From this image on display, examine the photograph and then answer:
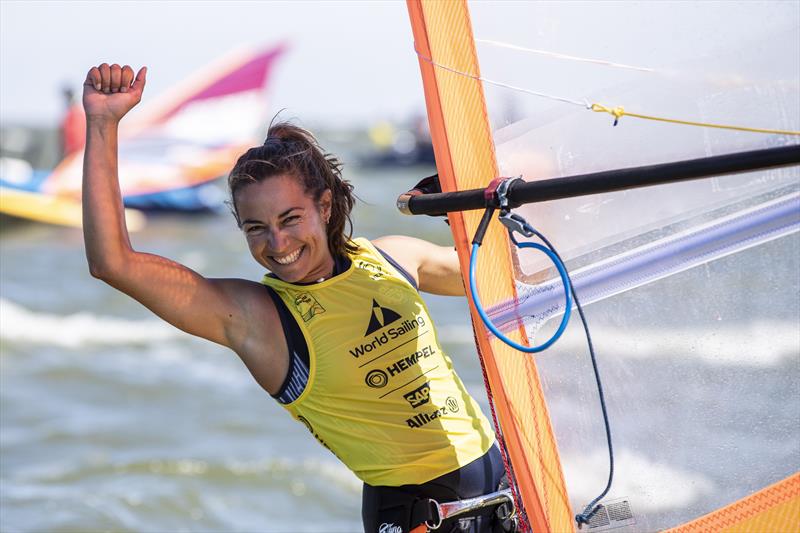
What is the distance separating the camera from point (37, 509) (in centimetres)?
502

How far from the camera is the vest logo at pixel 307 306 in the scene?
2326 mm

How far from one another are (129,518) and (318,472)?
3.58 feet

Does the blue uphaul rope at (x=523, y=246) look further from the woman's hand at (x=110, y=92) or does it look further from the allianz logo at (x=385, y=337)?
the woman's hand at (x=110, y=92)

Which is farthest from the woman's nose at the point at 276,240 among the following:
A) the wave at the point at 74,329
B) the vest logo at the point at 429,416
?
the wave at the point at 74,329

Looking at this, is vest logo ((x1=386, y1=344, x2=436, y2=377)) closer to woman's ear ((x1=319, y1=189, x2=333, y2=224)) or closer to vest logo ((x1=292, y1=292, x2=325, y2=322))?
vest logo ((x1=292, y1=292, x2=325, y2=322))

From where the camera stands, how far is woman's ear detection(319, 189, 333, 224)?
2.42m

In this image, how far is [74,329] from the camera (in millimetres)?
9641

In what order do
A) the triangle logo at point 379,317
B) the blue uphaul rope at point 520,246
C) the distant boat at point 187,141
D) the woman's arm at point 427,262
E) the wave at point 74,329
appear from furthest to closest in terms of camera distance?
the distant boat at point 187,141 → the wave at point 74,329 → the woman's arm at point 427,262 → the triangle logo at point 379,317 → the blue uphaul rope at point 520,246

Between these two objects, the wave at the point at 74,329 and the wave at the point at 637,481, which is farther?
the wave at the point at 74,329

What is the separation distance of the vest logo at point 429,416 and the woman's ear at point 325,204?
50 cm

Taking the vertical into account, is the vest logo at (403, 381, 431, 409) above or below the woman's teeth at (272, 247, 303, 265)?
below

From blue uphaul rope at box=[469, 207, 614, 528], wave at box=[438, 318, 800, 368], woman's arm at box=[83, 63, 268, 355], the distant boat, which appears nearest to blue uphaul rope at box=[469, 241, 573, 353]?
blue uphaul rope at box=[469, 207, 614, 528]

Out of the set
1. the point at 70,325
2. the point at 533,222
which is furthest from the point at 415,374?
the point at 70,325

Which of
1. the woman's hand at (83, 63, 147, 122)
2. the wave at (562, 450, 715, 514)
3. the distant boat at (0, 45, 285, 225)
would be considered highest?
the distant boat at (0, 45, 285, 225)
